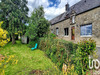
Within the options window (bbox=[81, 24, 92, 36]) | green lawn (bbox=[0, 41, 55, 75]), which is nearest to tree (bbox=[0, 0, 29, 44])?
green lawn (bbox=[0, 41, 55, 75])

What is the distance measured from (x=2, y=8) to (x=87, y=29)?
48.7 ft

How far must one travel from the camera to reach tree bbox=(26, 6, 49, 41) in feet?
31.0

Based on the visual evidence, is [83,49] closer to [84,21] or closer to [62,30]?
[84,21]

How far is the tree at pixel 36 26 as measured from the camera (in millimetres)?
9441

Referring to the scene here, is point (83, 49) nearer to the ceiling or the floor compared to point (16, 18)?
nearer to the floor

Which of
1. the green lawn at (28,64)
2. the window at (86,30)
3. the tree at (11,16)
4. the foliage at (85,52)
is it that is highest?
the tree at (11,16)

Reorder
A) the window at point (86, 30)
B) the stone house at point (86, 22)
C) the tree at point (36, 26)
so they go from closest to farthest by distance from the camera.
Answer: the stone house at point (86, 22)
the window at point (86, 30)
the tree at point (36, 26)

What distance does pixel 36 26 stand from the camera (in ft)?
31.9

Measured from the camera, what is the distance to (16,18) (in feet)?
34.4

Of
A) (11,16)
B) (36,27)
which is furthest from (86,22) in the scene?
(11,16)

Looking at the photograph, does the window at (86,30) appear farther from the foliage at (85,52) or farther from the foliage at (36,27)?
the foliage at (85,52)

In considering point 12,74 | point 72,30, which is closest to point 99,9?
point 72,30

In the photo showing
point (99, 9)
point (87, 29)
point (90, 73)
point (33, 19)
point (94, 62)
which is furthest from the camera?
point (33, 19)

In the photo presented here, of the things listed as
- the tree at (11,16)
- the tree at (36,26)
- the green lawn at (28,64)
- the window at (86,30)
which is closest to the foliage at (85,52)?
the green lawn at (28,64)
